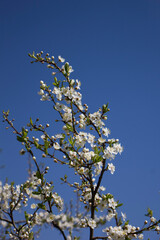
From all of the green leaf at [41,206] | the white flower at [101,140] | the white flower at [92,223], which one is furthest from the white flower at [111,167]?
the green leaf at [41,206]

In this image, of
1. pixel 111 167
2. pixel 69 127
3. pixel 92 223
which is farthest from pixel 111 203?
pixel 69 127

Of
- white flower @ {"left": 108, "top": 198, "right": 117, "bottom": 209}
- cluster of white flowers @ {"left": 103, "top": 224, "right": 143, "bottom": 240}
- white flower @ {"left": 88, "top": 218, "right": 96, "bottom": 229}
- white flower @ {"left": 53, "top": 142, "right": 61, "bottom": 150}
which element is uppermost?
white flower @ {"left": 53, "top": 142, "right": 61, "bottom": 150}

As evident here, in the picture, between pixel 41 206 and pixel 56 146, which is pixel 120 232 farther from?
pixel 56 146

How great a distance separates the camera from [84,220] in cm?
370

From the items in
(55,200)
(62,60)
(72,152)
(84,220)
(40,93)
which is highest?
(62,60)

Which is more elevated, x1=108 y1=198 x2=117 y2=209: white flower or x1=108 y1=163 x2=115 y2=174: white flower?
x1=108 y1=163 x2=115 y2=174: white flower

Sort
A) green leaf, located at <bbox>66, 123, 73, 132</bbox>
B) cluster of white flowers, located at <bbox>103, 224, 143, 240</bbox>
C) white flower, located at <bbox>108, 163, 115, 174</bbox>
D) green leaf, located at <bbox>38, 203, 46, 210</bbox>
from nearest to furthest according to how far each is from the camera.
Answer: green leaf, located at <bbox>38, 203, 46, 210</bbox> < cluster of white flowers, located at <bbox>103, 224, 143, 240</bbox> < white flower, located at <bbox>108, 163, 115, 174</bbox> < green leaf, located at <bbox>66, 123, 73, 132</bbox>

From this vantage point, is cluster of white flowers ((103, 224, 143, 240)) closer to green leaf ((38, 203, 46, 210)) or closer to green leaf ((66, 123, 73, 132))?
green leaf ((38, 203, 46, 210))

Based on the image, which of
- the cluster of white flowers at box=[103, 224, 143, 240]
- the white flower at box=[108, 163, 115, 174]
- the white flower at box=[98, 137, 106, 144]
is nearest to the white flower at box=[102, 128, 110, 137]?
the white flower at box=[98, 137, 106, 144]

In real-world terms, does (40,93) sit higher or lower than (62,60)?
lower

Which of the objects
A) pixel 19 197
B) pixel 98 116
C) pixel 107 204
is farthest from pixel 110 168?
pixel 19 197

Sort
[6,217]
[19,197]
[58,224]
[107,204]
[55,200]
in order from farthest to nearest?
[19,197], [6,217], [107,204], [55,200], [58,224]

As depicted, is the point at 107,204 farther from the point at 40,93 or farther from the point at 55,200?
the point at 40,93

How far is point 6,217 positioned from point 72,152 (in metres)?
1.86
